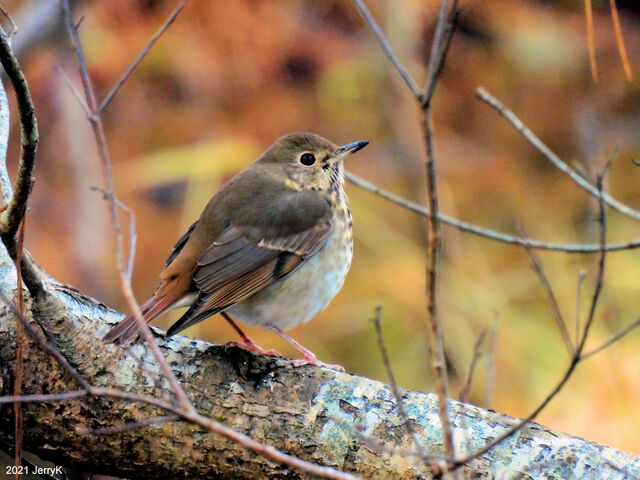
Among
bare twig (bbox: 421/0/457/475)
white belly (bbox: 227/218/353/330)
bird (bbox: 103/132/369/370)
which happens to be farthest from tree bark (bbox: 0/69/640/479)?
bare twig (bbox: 421/0/457/475)

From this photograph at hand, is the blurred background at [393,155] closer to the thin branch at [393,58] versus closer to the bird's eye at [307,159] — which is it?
the bird's eye at [307,159]

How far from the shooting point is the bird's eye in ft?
10.7

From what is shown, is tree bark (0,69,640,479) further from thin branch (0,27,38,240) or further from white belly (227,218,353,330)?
white belly (227,218,353,330)

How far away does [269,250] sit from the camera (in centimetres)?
298

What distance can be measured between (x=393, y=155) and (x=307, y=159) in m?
1.79

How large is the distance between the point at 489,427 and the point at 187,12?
126 inches

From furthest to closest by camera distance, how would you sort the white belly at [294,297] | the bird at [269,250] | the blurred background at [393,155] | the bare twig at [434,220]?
the blurred background at [393,155], the white belly at [294,297], the bird at [269,250], the bare twig at [434,220]

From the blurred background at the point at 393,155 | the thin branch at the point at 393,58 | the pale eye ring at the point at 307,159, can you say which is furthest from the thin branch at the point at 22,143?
the blurred background at the point at 393,155

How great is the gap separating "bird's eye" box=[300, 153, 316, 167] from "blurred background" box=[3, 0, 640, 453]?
3.79 feet

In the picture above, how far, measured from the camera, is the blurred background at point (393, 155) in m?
4.43

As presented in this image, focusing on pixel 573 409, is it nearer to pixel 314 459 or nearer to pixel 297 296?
pixel 297 296

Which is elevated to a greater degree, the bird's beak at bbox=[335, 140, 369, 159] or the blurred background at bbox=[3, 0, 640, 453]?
A: the blurred background at bbox=[3, 0, 640, 453]

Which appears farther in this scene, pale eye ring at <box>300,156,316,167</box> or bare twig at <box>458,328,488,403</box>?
pale eye ring at <box>300,156,316,167</box>

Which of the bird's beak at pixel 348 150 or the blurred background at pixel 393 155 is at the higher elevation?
the blurred background at pixel 393 155
